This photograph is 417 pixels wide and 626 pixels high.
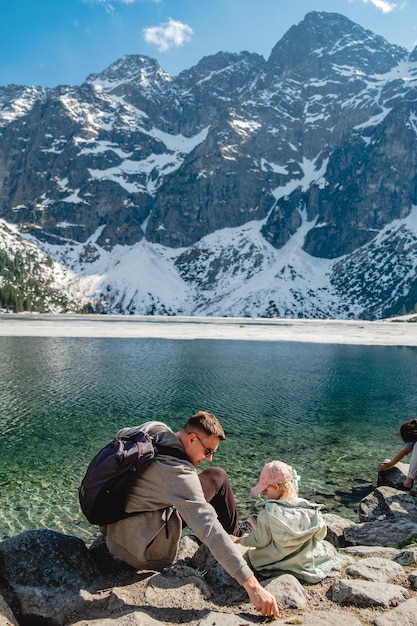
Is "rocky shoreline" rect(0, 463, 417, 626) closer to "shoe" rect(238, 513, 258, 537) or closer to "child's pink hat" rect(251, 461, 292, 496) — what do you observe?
"child's pink hat" rect(251, 461, 292, 496)

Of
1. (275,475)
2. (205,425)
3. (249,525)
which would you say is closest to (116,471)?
(205,425)

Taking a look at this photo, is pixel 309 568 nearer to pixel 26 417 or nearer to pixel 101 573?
pixel 101 573

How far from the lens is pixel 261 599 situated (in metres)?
5.33

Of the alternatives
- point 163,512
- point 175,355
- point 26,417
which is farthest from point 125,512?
point 175,355

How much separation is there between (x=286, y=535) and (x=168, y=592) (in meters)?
1.85

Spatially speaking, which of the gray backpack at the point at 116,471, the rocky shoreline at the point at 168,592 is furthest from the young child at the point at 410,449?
the gray backpack at the point at 116,471

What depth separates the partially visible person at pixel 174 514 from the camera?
5.38m

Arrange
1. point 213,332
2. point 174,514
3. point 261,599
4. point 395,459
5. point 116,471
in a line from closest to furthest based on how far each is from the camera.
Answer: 1. point 261,599
2. point 116,471
3. point 174,514
4. point 395,459
5. point 213,332

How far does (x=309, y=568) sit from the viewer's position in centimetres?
666

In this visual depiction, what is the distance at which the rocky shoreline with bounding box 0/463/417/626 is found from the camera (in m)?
5.45

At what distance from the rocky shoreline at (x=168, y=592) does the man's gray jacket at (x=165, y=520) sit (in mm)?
333

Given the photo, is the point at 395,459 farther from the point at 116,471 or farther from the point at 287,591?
the point at 116,471

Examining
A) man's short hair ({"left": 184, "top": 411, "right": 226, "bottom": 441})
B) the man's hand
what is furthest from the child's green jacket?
man's short hair ({"left": 184, "top": 411, "right": 226, "bottom": 441})

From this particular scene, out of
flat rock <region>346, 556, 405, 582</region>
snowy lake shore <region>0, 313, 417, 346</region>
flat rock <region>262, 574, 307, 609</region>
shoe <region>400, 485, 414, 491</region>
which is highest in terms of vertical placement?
flat rock <region>262, 574, 307, 609</region>
